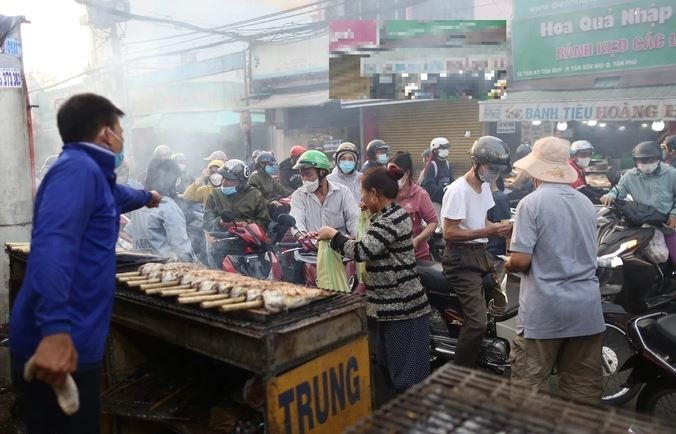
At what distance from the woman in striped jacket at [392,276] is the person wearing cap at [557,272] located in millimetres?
705

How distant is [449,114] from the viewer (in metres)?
17.8

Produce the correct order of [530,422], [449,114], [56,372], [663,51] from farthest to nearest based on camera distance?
[449,114] → [663,51] → [56,372] → [530,422]

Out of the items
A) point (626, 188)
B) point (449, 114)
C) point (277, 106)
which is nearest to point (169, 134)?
point (277, 106)

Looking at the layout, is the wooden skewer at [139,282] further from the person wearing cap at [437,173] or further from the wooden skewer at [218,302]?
the person wearing cap at [437,173]

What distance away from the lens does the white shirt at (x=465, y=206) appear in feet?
13.9

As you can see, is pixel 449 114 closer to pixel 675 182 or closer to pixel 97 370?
pixel 675 182

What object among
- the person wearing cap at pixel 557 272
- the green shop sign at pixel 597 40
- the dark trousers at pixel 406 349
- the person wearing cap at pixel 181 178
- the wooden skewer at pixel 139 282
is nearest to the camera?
the person wearing cap at pixel 557 272

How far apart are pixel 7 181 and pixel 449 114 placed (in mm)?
14741

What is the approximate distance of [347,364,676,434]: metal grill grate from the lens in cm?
186

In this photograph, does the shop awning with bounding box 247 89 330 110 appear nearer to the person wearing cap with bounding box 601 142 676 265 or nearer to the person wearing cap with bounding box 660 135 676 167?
the person wearing cap with bounding box 660 135 676 167

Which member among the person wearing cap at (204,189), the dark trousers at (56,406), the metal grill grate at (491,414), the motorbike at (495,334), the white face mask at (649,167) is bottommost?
the motorbike at (495,334)

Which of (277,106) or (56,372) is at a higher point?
(277,106)

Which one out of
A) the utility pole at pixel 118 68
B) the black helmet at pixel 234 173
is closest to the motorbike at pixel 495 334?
the black helmet at pixel 234 173

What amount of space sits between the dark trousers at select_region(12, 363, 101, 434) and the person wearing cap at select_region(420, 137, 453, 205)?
6.91 m
